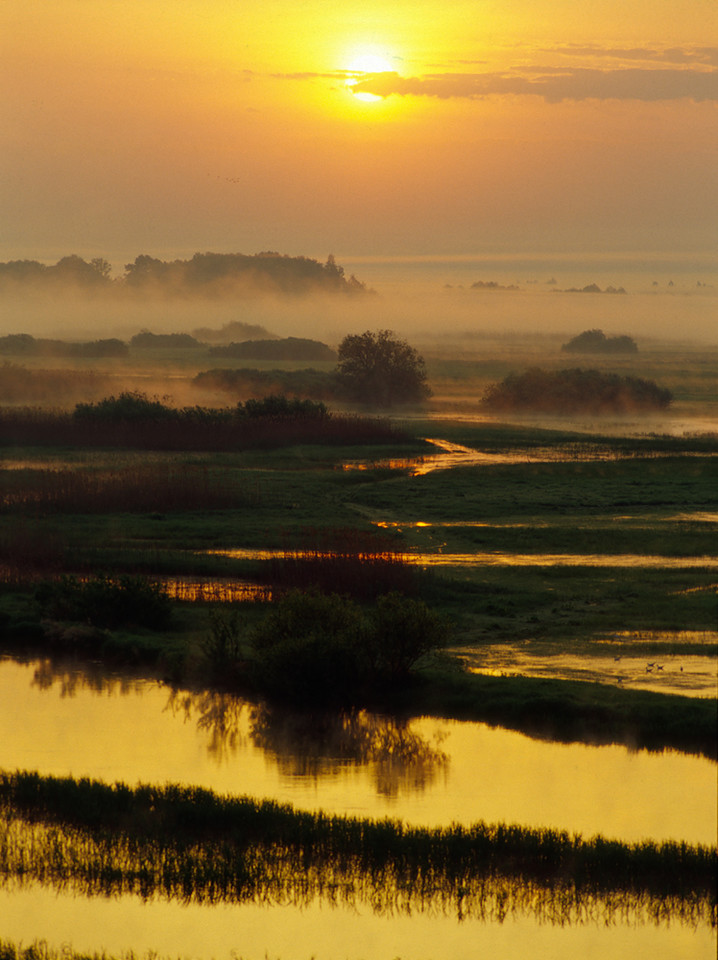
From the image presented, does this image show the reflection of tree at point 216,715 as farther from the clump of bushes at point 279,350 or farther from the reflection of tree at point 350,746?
the clump of bushes at point 279,350

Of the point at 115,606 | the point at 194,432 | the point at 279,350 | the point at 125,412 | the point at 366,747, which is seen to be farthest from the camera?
the point at 279,350

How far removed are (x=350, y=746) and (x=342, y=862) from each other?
3665 millimetres

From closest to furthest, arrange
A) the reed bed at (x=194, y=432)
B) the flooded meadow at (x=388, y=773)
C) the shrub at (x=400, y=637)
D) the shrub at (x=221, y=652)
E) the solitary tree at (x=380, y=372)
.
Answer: the flooded meadow at (x=388, y=773), the shrub at (x=400, y=637), the shrub at (x=221, y=652), the reed bed at (x=194, y=432), the solitary tree at (x=380, y=372)

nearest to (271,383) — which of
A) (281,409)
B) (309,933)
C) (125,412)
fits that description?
(281,409)

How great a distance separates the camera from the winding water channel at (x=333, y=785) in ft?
35.5

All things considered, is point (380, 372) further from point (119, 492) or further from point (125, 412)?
point (119, 492)

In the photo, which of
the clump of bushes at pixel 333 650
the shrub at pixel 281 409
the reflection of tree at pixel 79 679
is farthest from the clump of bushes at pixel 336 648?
the shrub at pixel 281 409

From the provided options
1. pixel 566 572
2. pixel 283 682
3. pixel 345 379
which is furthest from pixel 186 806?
pixel 345 379

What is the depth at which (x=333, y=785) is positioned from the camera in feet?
48.1

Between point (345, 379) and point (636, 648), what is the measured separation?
208 feet

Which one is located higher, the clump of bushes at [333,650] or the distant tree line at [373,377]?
the distant tree line at [373,377]

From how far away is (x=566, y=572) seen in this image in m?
26.0

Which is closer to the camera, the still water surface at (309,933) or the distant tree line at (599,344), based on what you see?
the still water surface at (309,933)

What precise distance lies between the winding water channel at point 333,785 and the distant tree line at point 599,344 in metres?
165
